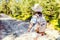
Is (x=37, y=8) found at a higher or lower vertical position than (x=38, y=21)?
higher

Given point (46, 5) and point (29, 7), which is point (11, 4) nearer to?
point (29, 7)

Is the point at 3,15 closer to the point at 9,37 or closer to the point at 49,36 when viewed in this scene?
the point at 9,37

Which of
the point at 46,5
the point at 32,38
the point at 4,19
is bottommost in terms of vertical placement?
the point at 32,38

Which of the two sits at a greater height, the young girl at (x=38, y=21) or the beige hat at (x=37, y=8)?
the beige hat at (x=37, y=8)

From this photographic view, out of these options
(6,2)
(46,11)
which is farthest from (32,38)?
(6,2)

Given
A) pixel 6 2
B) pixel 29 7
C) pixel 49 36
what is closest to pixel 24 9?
pixel 29 7

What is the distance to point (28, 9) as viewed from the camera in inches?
104

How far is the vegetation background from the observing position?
259 centimetres

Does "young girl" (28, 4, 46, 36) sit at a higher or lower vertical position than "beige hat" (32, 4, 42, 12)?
lower

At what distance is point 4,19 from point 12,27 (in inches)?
5.9

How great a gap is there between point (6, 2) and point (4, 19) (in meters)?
0.21

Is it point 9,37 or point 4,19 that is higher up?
point 4,19

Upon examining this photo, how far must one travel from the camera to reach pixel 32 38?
2.53 meters

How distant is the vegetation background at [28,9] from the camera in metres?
2.59
